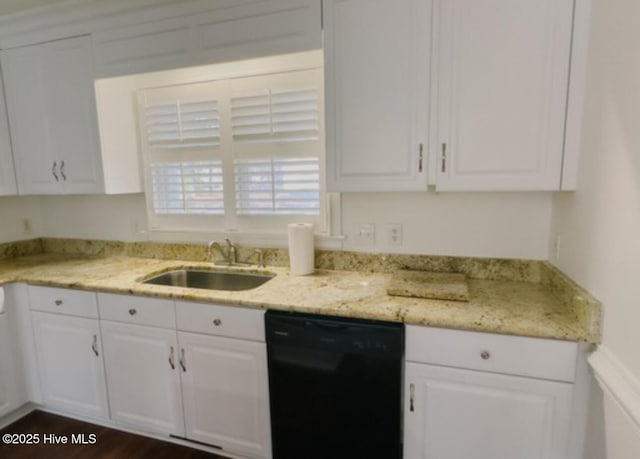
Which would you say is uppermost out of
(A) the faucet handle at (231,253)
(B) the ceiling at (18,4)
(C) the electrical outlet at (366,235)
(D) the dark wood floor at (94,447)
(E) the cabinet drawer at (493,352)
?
(B) the ceiling at (18,4)

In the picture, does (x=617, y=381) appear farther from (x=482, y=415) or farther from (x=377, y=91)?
(x=377, y=91)

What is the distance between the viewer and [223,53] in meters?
1.74

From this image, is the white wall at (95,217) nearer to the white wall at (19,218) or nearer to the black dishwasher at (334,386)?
the white wall at (19,218)

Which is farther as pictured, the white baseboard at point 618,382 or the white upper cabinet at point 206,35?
the white upper cabinet at point 206,35

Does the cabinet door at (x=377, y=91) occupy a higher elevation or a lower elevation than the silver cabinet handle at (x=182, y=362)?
higher

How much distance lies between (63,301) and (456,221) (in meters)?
2.17

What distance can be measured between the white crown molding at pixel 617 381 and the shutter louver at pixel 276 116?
1.57 m

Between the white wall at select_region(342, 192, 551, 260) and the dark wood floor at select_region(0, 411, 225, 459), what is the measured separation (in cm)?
146

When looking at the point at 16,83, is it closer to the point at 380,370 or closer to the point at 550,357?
the point at 380,370

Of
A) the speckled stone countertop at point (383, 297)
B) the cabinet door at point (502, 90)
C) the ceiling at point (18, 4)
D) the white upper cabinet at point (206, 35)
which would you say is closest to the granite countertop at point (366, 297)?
the speckled stone countertop at point (383, 297)

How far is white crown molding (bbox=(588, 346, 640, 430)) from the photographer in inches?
37.5

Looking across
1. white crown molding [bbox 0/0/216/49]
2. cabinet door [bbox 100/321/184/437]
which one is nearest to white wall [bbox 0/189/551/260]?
cabinet door [bbox 100/321/184/437]

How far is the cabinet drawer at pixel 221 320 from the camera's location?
1596 mm

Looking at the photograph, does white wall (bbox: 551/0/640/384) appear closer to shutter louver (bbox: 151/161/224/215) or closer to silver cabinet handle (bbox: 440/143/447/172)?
silver cabinet handle (bbox: 440/143/447/172)
